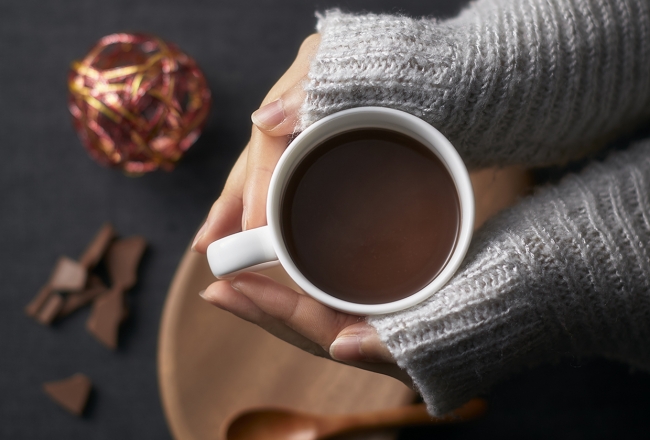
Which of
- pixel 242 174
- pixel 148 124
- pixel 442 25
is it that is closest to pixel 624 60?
pixel 442 25

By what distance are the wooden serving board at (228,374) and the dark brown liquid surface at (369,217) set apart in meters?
0.26

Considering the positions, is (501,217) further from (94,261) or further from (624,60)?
(94,261)

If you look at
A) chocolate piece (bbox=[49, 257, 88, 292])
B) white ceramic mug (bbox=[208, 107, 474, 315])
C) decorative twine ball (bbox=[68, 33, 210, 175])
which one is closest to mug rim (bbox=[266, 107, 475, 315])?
white ceramic mug (bbox=[208, 107, 474, 315])

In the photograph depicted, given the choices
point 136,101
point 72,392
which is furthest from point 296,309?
point 72,392

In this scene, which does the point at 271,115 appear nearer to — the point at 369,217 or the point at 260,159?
the point at 260,159

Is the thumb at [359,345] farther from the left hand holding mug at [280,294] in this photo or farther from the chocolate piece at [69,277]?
the chocolate piece at [69,277]

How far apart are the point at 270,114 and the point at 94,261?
667 mm

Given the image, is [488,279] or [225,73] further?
[225,73]

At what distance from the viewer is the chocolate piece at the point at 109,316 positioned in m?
1.04

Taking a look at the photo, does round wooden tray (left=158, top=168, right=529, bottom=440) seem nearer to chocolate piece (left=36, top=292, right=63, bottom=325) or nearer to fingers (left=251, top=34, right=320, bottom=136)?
fingers (left=251, top=34, right=320, bottom=136)

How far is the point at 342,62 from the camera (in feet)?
1.80

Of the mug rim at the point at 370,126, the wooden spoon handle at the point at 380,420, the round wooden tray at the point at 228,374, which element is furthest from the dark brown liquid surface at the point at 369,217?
the wooden spoon handle at the point at 380,420

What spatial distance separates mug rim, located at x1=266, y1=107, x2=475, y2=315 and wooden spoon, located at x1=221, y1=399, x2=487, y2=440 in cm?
35

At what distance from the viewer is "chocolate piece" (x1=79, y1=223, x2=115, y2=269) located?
1.06m
